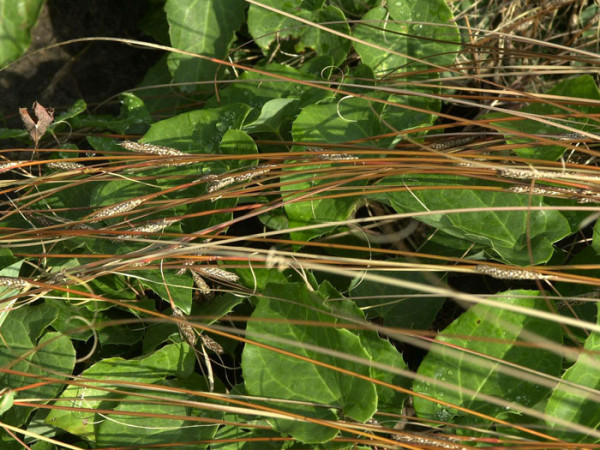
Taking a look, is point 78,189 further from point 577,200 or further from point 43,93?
point 577,200

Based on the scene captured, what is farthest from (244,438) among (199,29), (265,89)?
(199,29)

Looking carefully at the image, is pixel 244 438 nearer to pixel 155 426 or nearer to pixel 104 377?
pixel 155 426

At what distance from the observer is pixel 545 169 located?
1.12m

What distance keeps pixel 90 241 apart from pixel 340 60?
715 mm

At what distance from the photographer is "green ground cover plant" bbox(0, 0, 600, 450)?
107cm

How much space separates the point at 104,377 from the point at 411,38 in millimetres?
978

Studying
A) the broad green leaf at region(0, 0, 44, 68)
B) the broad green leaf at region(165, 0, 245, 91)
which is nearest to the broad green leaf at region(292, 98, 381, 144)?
the broad green leaf at region(165, 0, 245, 91)

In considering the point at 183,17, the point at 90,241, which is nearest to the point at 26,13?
the point at 183,17

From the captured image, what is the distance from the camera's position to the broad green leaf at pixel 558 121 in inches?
47.1

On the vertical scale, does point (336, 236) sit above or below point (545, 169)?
below

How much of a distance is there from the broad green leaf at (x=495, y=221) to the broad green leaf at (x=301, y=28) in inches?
18.8

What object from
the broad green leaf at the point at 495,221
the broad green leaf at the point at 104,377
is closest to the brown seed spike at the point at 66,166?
the broad green leaf at the point at 104,377

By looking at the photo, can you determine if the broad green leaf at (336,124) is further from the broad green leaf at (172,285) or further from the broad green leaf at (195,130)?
the broad green leaf at (172,285)

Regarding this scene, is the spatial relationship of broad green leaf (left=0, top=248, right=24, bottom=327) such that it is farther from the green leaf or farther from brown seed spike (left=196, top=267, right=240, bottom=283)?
the green leaf
